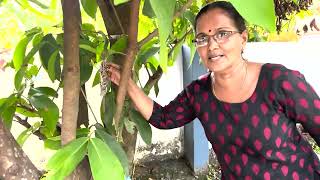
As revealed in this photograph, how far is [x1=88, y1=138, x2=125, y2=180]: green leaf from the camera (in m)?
0.50

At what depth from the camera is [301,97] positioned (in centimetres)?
88

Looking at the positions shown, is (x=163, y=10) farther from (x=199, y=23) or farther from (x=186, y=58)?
(x=186, y=58)

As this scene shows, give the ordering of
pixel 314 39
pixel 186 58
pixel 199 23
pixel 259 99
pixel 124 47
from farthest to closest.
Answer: pixel 314 39 → pixel 186 58 → pixel 259 99 → pixel 199 23 → pixel 124 47

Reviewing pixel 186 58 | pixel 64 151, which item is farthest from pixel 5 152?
pixel 186 58

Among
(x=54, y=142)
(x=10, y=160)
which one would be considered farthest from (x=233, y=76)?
(x=10, y=160)

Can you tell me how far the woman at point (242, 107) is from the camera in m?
0.84

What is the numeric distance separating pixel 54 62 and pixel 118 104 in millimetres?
159

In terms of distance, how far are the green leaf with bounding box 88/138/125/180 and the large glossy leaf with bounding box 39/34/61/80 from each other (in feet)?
0.84

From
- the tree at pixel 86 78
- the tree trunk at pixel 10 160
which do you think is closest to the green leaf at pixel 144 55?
the tree at pixel 86 78

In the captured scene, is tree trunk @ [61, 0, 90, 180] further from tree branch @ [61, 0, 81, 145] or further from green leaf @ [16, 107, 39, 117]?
green leaf @ [16, 107, 39, 117]

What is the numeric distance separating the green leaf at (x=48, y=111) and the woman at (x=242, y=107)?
6.9 inches

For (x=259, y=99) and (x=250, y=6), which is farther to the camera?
(x=259, y=99)

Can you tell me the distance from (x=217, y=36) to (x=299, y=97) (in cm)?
23

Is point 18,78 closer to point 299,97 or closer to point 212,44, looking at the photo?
point 212,44
